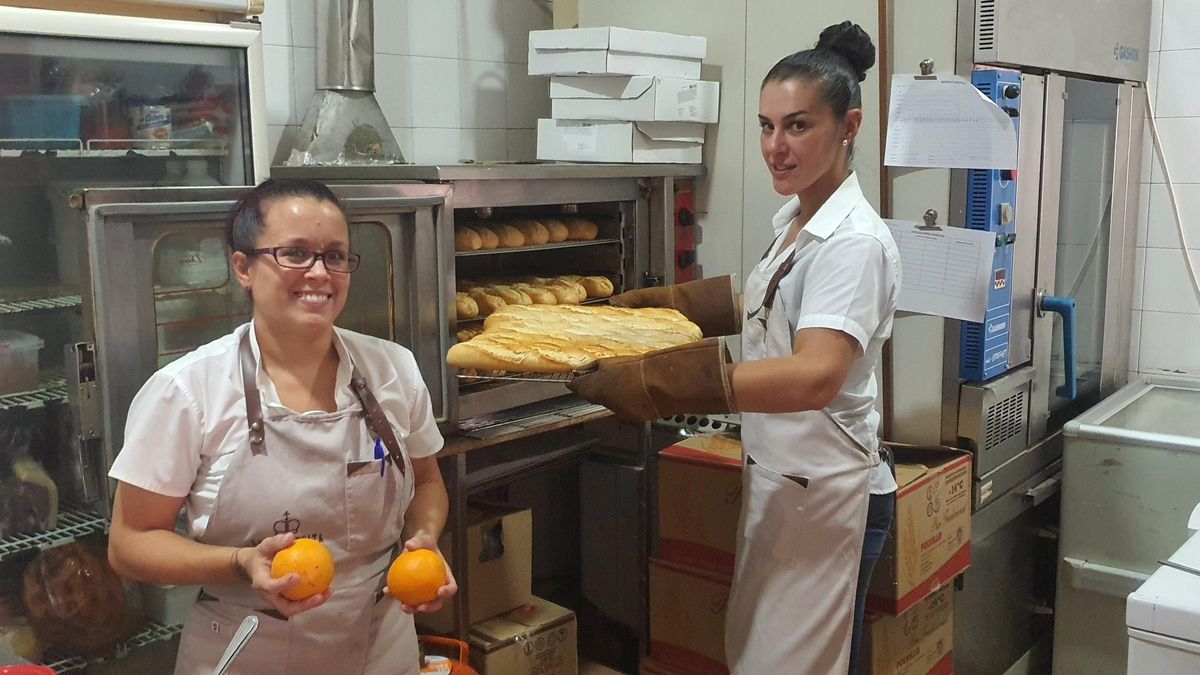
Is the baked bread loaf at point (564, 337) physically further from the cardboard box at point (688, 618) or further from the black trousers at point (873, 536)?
the cardboard box at point (688, 618)

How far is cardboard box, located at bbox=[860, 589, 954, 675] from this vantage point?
103 inches

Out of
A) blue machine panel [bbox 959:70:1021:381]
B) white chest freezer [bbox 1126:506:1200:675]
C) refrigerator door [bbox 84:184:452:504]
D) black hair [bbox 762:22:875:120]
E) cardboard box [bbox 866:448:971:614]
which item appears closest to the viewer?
white chest freezer [bbox 1126:506:1200:675]

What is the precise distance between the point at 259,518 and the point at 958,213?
1920 millimetres

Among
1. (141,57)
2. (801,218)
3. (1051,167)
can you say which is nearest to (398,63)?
(141,57)

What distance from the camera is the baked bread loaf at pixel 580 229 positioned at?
3061 millimetres

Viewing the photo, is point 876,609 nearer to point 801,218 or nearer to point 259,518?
point 801,218

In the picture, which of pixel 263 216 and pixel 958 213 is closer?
Result: pixel 263 216

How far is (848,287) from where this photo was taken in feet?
6.28

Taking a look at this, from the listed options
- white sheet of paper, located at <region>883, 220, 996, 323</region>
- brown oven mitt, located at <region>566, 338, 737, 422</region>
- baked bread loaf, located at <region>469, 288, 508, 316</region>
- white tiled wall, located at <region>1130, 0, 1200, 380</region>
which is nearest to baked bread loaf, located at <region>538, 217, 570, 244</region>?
baked bread loaf, located at <region>469, 288, 508, 316</region>

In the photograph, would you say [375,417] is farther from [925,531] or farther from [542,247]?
[925,531]

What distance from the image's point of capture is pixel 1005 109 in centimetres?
265

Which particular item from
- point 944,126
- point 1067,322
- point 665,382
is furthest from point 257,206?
point 1067,322

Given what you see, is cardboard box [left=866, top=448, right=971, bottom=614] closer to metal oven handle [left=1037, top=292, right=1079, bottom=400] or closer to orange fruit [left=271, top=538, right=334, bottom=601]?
metal oven handle [left=1037, top=292, right=1079, bottom=400]

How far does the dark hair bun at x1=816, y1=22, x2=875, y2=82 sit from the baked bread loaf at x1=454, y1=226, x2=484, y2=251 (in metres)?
1.06
